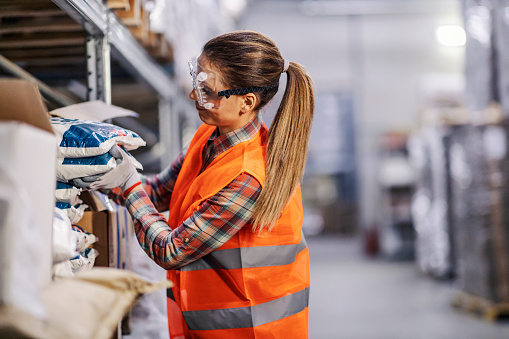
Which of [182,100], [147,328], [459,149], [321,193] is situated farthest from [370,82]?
[147,328]

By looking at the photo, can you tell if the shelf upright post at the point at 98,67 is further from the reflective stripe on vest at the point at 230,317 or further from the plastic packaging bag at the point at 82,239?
the reflective stripe on vest at the point at 230,317

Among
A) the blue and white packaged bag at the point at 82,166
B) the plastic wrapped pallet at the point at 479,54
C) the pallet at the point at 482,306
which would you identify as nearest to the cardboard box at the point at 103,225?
the blue and white packaged bag at the point at 82,166

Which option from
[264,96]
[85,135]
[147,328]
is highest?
[264,96]

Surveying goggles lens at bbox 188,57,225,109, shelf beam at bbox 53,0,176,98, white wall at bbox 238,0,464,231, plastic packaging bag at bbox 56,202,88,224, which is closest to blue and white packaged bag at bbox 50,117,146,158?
plastic packaging bag at bbox 56,202,88,224

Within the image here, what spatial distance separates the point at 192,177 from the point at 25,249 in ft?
3.38

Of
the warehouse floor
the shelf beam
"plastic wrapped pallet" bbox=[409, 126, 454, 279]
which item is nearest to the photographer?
the shelf beam

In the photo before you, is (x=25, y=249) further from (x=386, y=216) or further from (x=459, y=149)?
(x=386, y=216)

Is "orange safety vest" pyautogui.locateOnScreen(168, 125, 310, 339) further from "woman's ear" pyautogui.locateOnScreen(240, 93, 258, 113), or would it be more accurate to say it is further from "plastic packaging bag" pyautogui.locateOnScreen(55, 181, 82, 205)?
"plastic packaging bag" pyautogui.locateOnScreen(55, 181, 82, 205)

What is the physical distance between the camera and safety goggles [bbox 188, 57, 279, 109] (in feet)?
5.95

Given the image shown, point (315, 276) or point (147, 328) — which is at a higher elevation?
point (147, 328)

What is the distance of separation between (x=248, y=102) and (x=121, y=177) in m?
0.54

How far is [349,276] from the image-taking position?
8.91 m

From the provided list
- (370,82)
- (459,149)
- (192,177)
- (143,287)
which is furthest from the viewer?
(370,82)

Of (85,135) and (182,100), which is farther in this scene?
(182,100)
